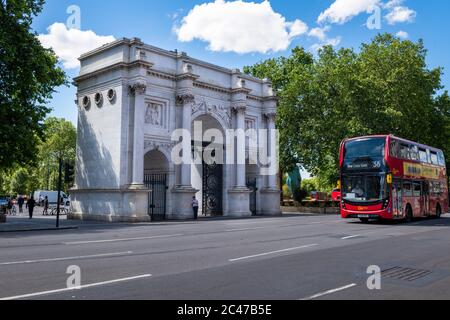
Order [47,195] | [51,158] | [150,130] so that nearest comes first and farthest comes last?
[150,130], [47,195], [51,158]

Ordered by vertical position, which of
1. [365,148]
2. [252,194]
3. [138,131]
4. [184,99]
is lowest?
[252,194]

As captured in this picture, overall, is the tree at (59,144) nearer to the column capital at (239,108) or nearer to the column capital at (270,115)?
the column capital at (270,115)

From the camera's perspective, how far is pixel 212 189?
3447 centimetres

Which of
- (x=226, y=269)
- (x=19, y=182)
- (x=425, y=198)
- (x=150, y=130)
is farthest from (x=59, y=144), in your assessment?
(x=226, y=269)

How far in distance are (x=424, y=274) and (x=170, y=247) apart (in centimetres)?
665

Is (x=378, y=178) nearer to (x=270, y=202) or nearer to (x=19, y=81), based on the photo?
(x=270, y=202)

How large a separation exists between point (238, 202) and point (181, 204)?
5.69 m

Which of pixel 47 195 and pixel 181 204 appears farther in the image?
pixel 47 195

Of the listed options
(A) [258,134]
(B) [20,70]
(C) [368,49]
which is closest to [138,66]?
(B) [20,70]

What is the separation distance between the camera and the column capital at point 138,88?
2734 centimetres

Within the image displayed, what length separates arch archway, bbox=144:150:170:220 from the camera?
29719 mm

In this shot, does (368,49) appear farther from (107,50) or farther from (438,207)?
(107,50)

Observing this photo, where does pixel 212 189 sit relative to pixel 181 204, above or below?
above

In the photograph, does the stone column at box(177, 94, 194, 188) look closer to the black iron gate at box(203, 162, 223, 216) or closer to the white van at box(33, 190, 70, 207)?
the black iron gate at box(203, 162, 223, 216)
